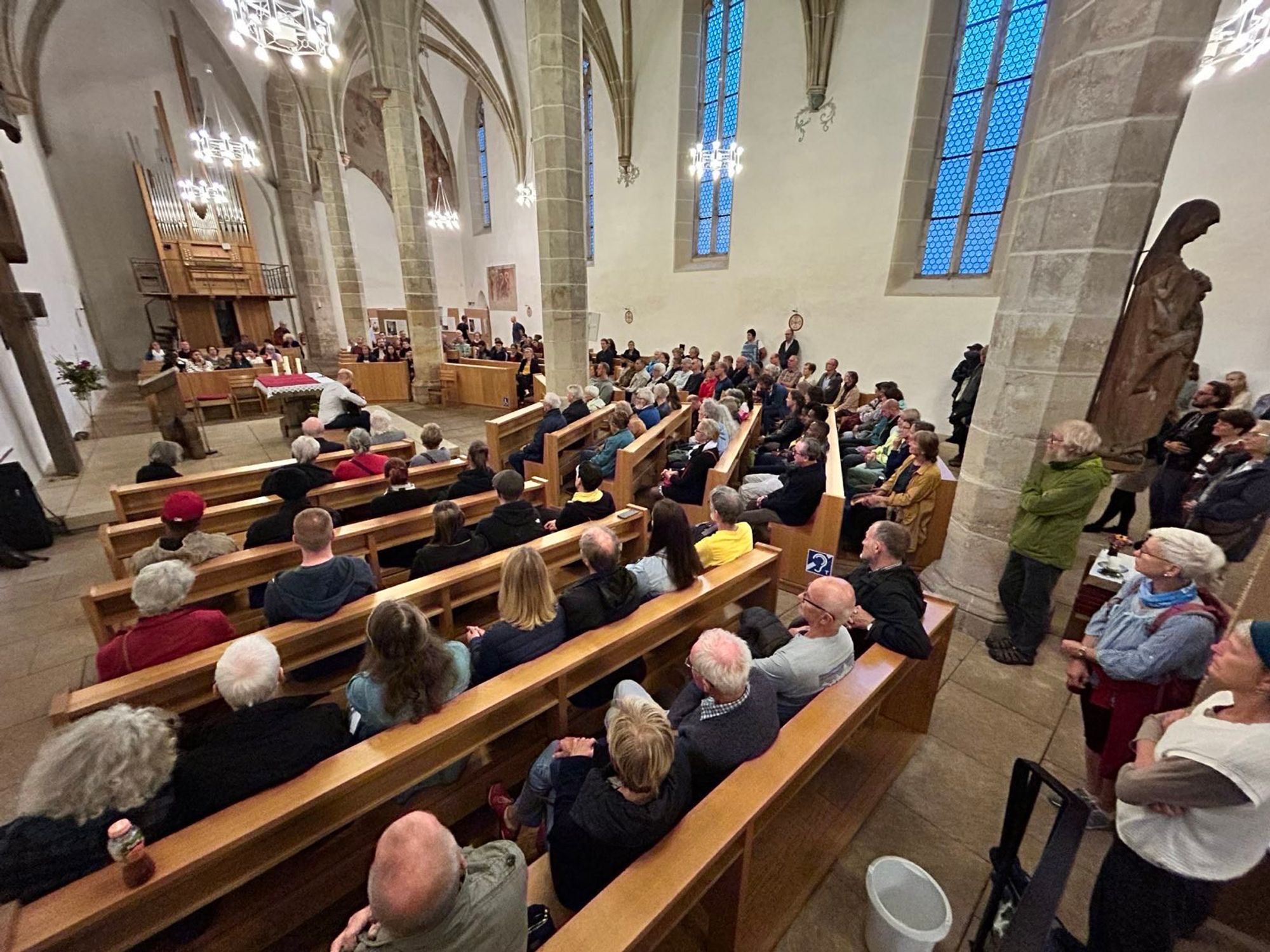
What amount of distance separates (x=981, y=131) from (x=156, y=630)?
1134 centimetres

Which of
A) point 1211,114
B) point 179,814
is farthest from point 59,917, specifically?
point 1211,114

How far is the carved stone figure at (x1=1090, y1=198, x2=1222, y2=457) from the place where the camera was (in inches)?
131

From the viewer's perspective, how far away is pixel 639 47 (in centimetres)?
1169

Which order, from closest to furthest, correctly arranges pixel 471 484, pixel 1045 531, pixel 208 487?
pixel 1045 531
pixel 471 484
pixel 208 487

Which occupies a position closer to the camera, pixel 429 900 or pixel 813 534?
pixel 429 900

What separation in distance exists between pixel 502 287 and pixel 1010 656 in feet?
65.0

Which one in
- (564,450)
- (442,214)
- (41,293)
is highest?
(442,214)

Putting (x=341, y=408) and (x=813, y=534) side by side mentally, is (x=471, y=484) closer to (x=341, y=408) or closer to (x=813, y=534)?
(x=813, y=534)

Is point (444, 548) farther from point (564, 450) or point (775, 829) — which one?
point (564, 450)

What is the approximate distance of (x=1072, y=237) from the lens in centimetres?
305

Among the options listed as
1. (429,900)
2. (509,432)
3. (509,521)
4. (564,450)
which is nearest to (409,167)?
(509,432)

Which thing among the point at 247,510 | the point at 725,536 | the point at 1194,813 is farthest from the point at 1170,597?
the point at 247,510

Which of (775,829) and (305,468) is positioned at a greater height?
(305,468)

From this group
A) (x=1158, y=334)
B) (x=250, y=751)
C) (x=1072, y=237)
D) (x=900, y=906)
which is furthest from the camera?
(x=1158, y=334)
